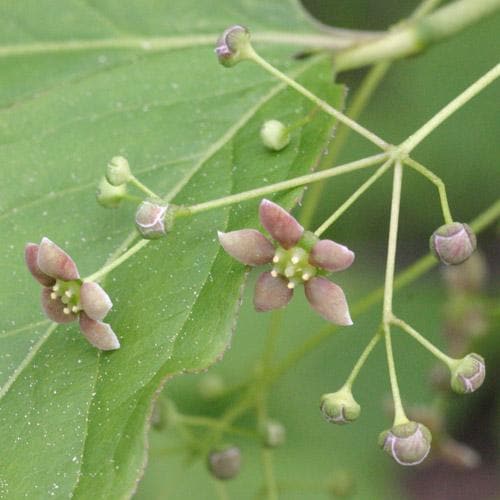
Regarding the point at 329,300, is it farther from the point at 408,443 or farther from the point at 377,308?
the point at 377,308

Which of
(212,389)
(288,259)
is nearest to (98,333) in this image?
(288,259)

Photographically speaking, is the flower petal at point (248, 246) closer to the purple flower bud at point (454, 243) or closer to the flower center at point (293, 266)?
the flower center at point (293, 266)

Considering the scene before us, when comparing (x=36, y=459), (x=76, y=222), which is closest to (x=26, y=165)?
(x=76, y=222)

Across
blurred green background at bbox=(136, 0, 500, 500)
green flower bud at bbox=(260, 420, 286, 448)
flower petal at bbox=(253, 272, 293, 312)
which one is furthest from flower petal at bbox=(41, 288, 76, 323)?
blurred green background at bbox=(136, 0, 500, 500)

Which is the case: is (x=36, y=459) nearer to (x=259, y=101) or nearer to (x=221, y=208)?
(x=221, y=208)

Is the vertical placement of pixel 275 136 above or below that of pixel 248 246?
above
